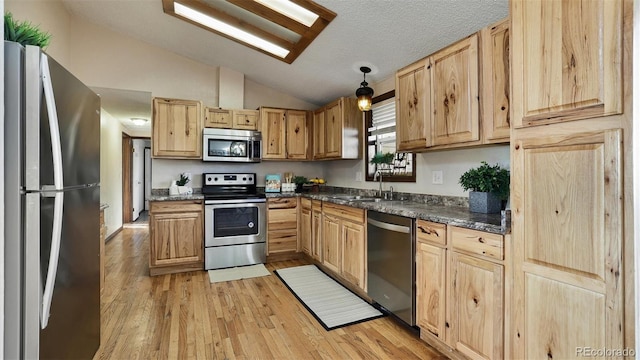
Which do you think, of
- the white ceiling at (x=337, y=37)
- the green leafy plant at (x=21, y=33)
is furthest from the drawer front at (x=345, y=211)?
the green leafy plant at (x=21, y=33)

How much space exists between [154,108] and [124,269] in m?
2.01

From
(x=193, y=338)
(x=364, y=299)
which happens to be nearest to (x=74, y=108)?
(x=193, y=338)

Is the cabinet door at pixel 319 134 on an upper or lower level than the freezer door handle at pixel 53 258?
upper

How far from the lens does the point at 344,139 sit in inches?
149

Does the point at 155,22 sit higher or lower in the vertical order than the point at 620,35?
higher

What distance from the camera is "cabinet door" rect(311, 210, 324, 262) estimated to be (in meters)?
3.59

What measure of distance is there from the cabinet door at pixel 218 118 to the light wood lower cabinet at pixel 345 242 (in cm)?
179

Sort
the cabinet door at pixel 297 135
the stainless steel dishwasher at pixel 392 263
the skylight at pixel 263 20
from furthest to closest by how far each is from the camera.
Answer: the cabinet door at pixel 297 135 → the skylight at pixel 263 20 → the stainless steel dishwasher at pixel 392 263

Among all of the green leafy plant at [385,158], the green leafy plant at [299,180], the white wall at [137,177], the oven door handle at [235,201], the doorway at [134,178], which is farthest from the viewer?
the white wall at [137,177]

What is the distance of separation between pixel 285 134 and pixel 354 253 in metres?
2.17

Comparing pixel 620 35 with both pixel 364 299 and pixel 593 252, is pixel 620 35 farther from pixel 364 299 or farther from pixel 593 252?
pixel 364 299

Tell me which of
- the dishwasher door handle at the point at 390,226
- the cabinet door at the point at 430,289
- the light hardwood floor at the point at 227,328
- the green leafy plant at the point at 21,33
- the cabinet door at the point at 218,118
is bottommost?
the light hardwood floor at the point at 227,328

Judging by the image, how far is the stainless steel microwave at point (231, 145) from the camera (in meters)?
3.93

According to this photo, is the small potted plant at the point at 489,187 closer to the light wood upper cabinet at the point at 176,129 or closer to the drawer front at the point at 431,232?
the drawer front at the point at 431,232
